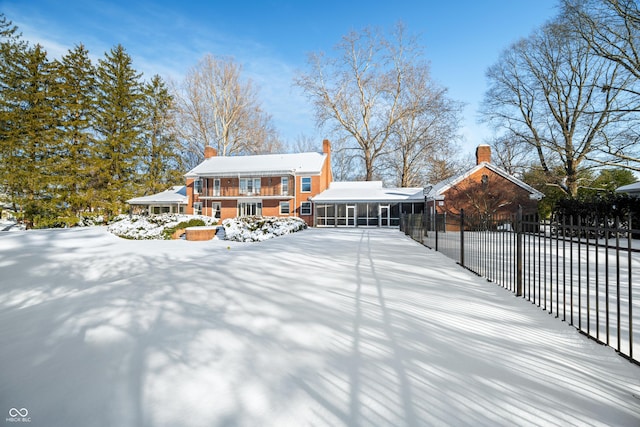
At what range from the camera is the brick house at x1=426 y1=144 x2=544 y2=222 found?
21.5 m

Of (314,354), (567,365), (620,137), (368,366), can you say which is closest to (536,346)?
(567,365)

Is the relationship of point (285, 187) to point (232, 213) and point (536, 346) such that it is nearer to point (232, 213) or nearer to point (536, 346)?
point (232, 213)

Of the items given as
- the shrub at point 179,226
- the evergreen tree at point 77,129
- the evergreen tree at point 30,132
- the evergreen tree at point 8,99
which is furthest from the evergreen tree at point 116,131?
the shrub at point 179,226

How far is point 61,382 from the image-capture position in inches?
95.1

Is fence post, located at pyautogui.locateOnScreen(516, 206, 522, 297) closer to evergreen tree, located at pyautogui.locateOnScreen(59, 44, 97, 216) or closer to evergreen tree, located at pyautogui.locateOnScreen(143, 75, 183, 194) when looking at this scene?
evergreen tree, located at pyautogui.locateOnScreen(59, 44, 97, 216)

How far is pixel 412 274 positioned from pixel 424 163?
101ft

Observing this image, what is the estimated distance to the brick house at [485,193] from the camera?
848 inches

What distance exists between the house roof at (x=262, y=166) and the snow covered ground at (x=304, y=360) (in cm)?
2456

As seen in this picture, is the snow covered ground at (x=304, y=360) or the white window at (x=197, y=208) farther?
the white window at (x=197, y=208)

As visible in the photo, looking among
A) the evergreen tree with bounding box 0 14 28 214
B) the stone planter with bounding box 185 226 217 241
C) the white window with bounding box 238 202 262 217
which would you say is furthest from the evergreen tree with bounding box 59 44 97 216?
the stone planter with bounding box 185 226 217 241

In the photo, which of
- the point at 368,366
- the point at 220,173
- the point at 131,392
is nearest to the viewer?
the point at 131,392

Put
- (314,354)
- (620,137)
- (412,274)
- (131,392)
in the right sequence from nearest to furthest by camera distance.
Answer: (131,392)
(314,354)
(412,274)
(620,137)

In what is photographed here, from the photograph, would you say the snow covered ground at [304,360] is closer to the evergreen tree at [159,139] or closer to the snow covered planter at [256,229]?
the snow covered planter at [256,229]
